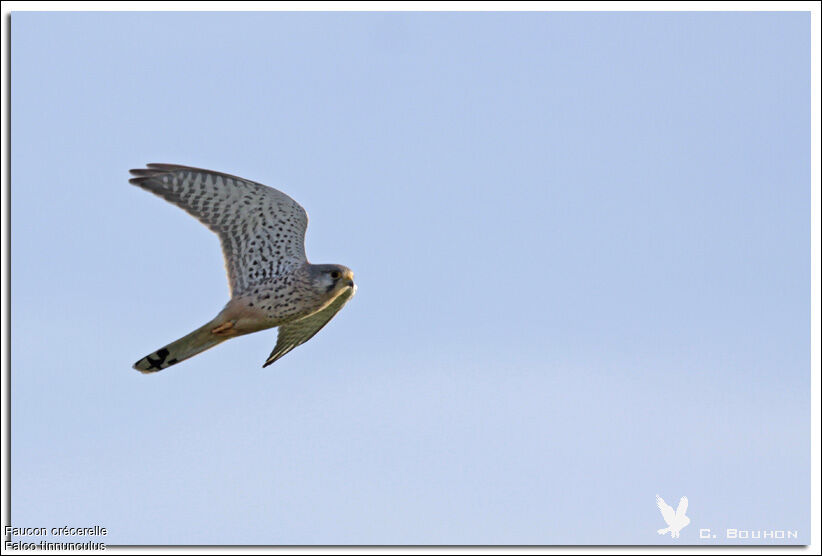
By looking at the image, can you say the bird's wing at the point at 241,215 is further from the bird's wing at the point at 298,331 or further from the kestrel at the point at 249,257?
the bird's wing at the point at 298,331

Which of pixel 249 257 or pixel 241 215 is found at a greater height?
pixel 241 215

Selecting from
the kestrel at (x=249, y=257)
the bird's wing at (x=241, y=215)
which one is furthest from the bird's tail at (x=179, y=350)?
the bird's wing at (x=241, y=215)

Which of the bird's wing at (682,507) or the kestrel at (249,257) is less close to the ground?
the kestrel at (249,257)

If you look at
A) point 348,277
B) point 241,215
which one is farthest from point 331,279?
point 241,215

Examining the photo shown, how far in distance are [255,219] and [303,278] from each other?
85 cm

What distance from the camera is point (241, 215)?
43.3 ft

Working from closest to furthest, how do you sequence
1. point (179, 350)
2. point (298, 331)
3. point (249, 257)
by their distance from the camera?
point (179, 350) < point (249, 257) < point (298, 331)

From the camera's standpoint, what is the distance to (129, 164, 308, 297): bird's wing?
42.4 ft

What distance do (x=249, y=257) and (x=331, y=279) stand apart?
99cm

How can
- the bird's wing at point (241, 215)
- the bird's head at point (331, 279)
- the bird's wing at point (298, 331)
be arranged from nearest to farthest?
the bird's wing at point (241, 215)
the bird's head at point (331, 279)
the bird's wing at point (298, 331)

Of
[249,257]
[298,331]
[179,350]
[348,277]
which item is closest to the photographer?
[179,350]

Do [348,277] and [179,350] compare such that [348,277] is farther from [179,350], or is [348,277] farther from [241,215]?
[179,350]

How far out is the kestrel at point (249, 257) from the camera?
13.0 m

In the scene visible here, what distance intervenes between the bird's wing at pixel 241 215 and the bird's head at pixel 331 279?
1.14 feet
